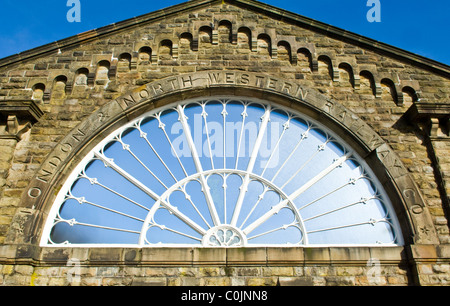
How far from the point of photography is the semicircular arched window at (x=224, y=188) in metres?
8.33

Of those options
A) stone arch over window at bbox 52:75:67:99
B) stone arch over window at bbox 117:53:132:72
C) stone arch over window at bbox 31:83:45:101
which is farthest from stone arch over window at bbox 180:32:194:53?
stone arch over window at bbox 31:83:45:101

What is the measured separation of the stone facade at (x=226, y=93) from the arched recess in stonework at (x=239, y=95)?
0.03 meters

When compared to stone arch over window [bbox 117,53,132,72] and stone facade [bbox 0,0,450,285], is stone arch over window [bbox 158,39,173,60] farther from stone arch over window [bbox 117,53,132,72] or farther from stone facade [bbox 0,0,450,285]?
stone arch over window [bbox 117,53,132,72]

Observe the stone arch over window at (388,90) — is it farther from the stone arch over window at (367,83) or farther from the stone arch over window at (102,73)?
the stone arch over window at (102,73)

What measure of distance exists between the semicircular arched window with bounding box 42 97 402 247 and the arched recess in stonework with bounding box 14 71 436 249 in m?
0.19

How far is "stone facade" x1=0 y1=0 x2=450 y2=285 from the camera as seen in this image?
7.89 meters

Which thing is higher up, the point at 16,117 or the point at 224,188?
the point at 16,117

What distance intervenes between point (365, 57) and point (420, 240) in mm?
4547

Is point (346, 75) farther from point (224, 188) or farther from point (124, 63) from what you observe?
point (124, 63)

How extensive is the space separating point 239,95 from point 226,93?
0.97 ft

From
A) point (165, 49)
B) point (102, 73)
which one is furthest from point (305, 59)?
point (102, 73)

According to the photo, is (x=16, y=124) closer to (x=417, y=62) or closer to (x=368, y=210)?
(x=368, y=210)

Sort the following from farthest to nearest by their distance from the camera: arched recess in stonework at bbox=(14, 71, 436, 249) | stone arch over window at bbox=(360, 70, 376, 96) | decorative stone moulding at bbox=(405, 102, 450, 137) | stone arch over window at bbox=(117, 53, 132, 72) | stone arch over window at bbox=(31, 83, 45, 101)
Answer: stone arch over window at bbox=(117, 53, 132, 72) < stone arch over window at bbox=(360, 70, 376, 96) < stone arch over window at bbox=(31, 83, 45, 101) < decorative stone moulding at bbox=(405, 102, 450, 137) < arched recess in stonework at bbox=(14, 71, 436, 249)

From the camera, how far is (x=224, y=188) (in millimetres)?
8703
